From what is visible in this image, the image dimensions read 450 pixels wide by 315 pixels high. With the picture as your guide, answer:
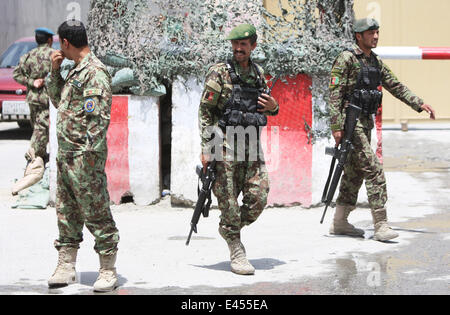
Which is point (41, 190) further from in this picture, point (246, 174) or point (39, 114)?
point (246, 174)

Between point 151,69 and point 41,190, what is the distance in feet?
6.04

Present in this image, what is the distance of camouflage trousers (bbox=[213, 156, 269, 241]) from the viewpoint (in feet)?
20.1

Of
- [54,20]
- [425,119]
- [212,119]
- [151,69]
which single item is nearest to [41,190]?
[151,69]

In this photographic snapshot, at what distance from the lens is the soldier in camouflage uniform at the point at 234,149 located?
608 centimetres

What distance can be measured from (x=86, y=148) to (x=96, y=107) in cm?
28

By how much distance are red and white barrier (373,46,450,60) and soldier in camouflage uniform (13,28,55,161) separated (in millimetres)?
4085

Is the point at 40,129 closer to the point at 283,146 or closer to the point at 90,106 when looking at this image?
the point at 283,146

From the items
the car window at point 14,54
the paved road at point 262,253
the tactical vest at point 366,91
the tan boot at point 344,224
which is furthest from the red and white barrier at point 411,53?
the car window at point 14,54

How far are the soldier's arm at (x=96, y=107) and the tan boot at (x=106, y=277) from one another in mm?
775

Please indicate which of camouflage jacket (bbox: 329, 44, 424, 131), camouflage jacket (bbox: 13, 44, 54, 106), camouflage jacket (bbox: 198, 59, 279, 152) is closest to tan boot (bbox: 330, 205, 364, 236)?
camouflage jacket (bbox: 329, 44, 424, 131)

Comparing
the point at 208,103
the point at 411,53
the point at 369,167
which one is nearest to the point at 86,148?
the point at 208,103

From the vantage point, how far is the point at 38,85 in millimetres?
10125

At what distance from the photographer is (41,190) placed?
9102mm

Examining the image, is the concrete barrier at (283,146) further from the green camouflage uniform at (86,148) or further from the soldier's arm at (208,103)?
the green camouflage uniform at (86,148)
